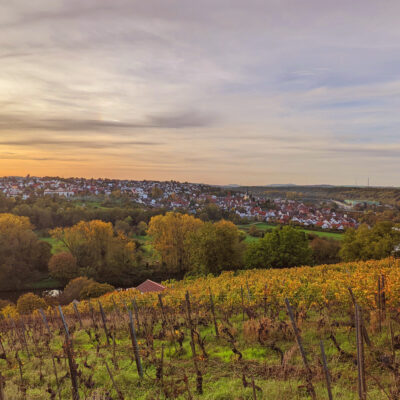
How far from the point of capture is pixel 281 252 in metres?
29.5

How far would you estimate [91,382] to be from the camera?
560 centimetres

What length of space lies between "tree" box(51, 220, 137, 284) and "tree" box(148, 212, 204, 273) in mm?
3844

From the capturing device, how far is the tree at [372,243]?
27.8 meters

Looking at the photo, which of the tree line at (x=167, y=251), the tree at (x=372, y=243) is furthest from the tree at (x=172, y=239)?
the tree at (x=372, y=243)

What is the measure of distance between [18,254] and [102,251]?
9444 millimetres

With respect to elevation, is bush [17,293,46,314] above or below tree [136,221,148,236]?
below

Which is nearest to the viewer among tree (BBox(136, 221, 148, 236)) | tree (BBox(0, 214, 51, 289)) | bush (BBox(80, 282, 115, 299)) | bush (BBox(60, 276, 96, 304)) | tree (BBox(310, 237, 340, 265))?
bush (BBox(80, 282, 115, 299))

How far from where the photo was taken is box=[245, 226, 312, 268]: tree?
29375mm

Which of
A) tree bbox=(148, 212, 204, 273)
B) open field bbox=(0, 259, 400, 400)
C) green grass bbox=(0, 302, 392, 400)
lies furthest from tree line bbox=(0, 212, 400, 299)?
green grass bbox=(0, 302, 392, 400)

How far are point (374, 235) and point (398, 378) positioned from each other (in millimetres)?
28278

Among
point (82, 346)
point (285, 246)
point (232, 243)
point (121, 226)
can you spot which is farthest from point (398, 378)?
point (121, 226)

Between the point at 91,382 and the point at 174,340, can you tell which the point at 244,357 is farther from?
the point at 91,382

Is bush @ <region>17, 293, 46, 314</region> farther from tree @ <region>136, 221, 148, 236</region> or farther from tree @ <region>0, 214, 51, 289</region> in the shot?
tree @ <region>136, 221, 148, 236</region>

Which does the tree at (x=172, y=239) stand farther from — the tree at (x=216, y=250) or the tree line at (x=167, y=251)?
the tree at (x=216, y=250)
